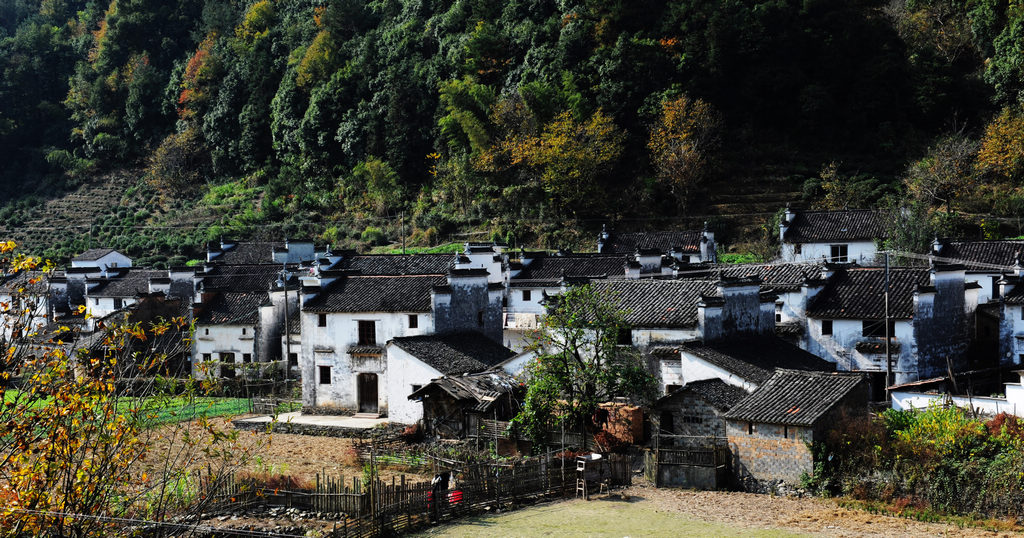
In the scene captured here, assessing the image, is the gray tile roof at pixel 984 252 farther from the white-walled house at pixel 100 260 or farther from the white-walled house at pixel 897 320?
the white-walled house at pixel 100 260

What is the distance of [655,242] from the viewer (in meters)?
51.6

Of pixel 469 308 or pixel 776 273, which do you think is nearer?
pixel 469 308

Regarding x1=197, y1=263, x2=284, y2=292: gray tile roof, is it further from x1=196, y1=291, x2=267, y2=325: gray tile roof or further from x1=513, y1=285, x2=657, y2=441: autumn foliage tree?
x1=513, y1=285, x2=657, y2=441: autumn foliage tree

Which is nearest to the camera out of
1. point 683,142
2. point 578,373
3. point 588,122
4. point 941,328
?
point 578,373

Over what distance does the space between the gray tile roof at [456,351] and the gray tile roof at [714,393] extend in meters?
8.21

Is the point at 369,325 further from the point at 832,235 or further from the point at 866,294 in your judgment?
the point at 832,235

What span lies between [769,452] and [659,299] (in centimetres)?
902

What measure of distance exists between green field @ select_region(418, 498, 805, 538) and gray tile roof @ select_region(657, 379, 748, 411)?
4472 millimetres

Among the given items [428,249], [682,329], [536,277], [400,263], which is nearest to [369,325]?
[682,329]

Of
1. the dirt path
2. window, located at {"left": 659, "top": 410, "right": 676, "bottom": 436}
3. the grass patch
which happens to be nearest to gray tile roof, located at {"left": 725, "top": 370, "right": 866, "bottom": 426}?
the dirt path

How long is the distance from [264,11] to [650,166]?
54107mm

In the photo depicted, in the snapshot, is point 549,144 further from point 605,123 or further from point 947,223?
point 947,223

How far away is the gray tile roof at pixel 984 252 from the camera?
4012 centimetres

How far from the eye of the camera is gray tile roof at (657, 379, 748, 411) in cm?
2555
